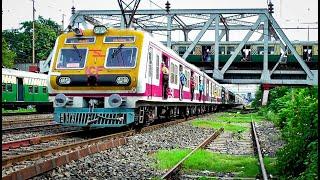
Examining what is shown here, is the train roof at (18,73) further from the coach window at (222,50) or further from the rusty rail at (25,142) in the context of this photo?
the coach window at (222,50)

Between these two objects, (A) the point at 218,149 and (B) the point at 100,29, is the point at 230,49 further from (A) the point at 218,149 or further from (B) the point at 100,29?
(A) the point at 218,149

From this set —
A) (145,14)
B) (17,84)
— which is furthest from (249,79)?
(17,84)

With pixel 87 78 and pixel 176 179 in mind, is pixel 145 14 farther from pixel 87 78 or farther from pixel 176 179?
pixel 176 179

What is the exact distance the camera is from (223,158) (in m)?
9.28

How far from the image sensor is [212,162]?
8539 mm

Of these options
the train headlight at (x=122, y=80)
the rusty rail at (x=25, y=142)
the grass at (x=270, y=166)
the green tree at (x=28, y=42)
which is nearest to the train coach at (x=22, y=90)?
the train headlight at (x=122, y=80)

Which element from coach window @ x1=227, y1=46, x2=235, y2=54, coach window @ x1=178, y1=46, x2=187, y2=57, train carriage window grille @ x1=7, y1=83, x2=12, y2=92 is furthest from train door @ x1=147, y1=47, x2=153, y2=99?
coach window @ x1=227, y1=46, x2=235, y2=54

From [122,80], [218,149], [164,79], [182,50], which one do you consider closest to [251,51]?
[182,50]

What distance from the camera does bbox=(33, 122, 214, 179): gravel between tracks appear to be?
6918 mm

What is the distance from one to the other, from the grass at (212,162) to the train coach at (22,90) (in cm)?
1943

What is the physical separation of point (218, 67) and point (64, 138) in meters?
35.9

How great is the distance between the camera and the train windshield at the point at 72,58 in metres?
12.8

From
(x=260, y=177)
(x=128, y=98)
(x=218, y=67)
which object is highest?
(x=218, y=67)

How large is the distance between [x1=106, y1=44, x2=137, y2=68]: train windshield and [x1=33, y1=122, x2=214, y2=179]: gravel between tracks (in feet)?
6.22
